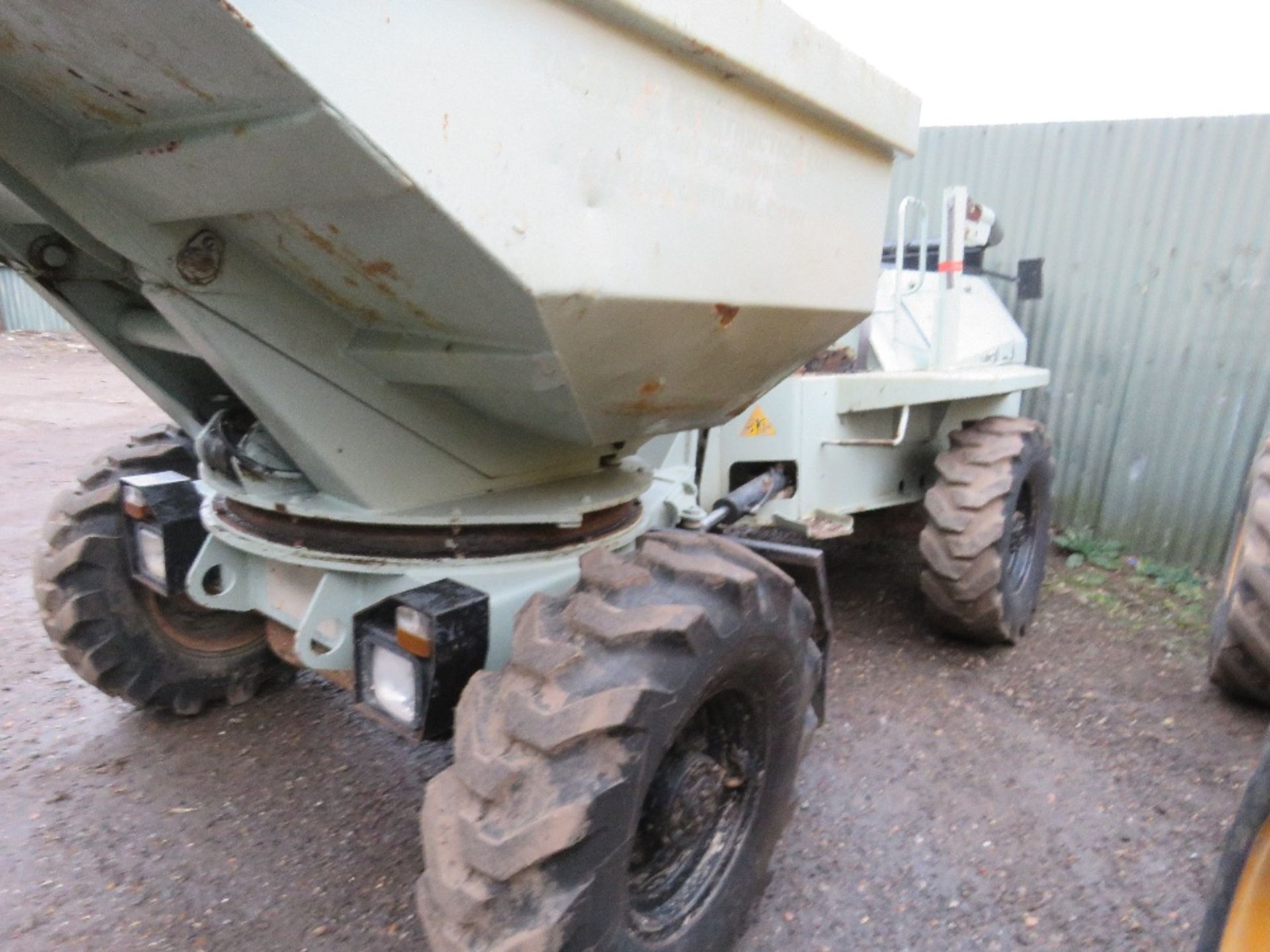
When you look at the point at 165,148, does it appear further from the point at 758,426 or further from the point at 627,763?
the point at 758,426

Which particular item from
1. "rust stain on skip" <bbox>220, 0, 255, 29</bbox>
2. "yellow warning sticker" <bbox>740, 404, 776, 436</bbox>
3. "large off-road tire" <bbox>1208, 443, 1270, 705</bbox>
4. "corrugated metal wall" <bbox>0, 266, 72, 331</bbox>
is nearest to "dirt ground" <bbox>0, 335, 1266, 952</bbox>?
"large off-road tire" <bbox>1208, 443, 1270, 705</bbox>

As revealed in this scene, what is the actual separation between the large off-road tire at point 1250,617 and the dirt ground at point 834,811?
6.1 inches

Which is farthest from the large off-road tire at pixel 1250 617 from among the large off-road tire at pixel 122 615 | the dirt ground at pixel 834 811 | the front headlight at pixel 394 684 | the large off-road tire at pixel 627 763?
the large off-road tire at pixel 122 615

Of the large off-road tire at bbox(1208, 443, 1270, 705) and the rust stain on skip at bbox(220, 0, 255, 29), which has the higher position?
the rust stain on skip at bbox(220, 0, 255, 29)

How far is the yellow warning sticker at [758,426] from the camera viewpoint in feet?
10.0

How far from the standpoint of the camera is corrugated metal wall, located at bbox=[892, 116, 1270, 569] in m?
4.68

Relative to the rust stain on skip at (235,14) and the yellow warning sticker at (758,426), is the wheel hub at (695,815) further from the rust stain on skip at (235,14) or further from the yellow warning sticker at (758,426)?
the rust stain on skip at (235,14)

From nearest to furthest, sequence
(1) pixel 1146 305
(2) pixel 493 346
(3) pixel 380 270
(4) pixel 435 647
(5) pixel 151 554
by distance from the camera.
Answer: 1. (3) pixel 380 270
2. (2) pixel 493 346
3. (4) pixel 435 647
4. (5) pixel 151 554
5. (1) pixel 1146 305

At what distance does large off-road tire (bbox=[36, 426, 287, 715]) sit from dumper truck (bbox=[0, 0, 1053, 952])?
0.03 metres

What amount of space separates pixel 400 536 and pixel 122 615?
4.42ft

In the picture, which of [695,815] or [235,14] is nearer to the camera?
[235,14]

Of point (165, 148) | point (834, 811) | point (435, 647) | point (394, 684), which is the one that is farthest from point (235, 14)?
point (834, 811)

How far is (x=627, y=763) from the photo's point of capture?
143cm

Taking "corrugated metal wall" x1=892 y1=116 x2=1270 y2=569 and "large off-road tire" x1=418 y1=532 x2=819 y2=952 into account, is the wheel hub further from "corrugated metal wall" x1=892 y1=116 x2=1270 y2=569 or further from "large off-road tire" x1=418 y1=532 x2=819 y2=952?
"corrugated metal wall" x1=892 y1=116 x2=1270 y2=569
